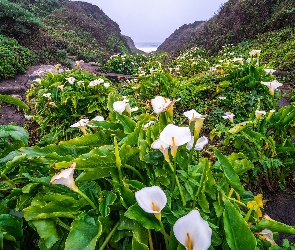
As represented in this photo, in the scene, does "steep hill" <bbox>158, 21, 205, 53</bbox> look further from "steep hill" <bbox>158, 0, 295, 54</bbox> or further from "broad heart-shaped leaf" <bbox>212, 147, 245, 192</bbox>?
"broad heart-shaped leaf" <bbox>212, 147, 245, 192</bbox>

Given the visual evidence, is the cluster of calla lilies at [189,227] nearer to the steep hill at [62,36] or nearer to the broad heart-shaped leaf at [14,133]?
the broad heart-shaped leaf at [14,133]

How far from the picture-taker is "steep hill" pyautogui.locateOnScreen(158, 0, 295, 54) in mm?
10195

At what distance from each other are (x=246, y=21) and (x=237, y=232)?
1380cm

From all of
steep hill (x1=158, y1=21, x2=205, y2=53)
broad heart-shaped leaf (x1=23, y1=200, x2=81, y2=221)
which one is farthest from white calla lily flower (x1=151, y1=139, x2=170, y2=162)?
steep hill (x1=158, y1=21, x2=205, y2=53)

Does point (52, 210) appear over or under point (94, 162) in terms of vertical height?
under

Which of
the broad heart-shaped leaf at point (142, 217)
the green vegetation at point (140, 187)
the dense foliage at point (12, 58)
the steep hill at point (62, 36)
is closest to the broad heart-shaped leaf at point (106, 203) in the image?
the green vegetation at point (140, 187)

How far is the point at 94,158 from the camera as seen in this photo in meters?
1.01

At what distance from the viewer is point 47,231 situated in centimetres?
94

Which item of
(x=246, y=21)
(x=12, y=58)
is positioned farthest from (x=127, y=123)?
(x=246, y=21)

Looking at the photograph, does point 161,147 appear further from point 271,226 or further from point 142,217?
point 271,226

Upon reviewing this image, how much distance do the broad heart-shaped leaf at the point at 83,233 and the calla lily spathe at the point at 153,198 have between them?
0.18m

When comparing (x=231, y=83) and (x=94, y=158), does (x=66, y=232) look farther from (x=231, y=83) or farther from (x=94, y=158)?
(x=231, y=83)

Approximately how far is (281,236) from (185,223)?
4.39 ft

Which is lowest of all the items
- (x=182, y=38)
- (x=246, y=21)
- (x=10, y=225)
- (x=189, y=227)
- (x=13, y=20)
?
(x=10, y=225)
